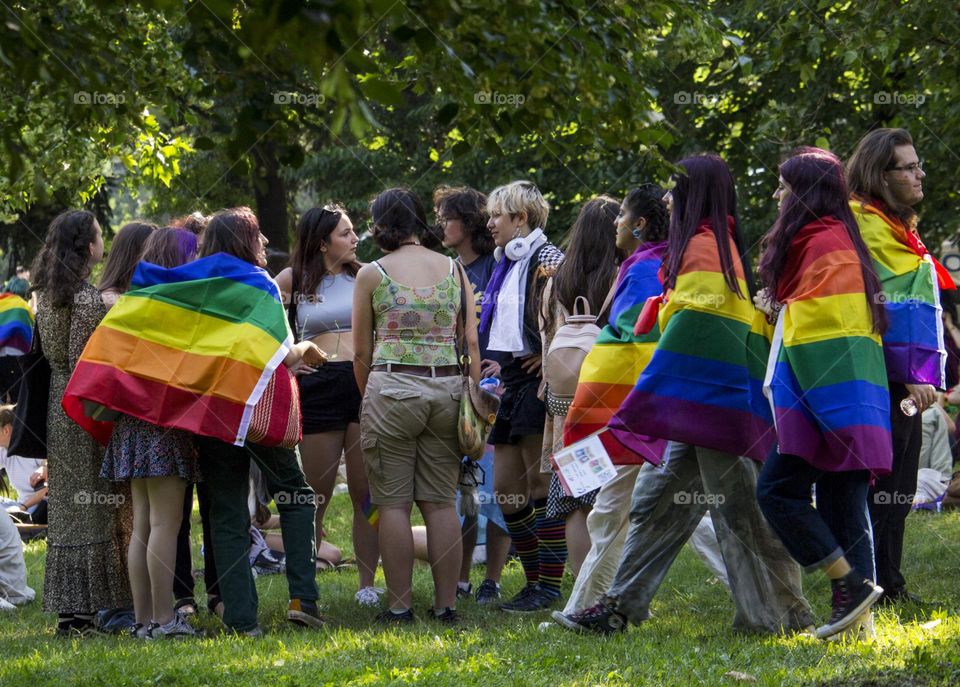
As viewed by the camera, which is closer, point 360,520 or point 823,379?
point 823,379

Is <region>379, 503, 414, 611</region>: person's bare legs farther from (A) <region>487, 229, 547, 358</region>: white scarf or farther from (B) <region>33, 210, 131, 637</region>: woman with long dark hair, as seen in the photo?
(B) <region>33, 210, 131, 637</region>: woman with long dark hair

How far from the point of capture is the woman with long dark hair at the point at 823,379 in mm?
5039

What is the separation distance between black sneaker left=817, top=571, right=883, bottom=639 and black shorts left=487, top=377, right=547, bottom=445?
2144 millimetres

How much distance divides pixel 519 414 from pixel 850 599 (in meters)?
2.37

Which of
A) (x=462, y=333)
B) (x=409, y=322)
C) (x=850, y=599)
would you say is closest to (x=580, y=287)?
(x=462, y=333)

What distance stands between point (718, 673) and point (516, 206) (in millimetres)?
3291

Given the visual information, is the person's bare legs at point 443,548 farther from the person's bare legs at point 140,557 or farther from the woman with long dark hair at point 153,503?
the person's bare legs at point 140,557

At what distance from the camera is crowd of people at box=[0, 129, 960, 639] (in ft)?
17.1

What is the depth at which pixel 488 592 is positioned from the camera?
7.35 m

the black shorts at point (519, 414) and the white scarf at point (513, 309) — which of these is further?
the white scarf at point (513, 309)

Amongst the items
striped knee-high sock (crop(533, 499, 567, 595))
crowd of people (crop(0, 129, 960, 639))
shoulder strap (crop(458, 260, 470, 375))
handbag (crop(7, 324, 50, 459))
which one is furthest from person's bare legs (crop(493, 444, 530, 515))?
handbag (crop(7, 324, 50, 459))

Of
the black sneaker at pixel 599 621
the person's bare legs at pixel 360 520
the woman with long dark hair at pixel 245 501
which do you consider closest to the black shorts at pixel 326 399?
the person's bare legs at pixel 360 520

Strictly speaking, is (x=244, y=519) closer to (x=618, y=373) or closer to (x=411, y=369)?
(x=411, y=369)

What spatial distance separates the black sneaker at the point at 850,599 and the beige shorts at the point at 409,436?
6.90ft
